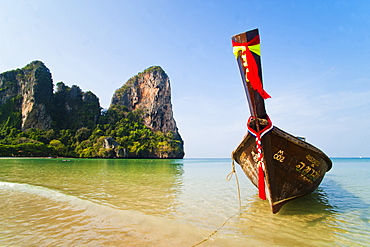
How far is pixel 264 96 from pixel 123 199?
214 inches

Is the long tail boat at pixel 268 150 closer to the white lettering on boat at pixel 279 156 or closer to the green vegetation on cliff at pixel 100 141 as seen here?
the white lettering on boat at pixel 279 156

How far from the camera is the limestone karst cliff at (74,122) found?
76875 millimetres

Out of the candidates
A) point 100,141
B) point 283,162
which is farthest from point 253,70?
point 100,141

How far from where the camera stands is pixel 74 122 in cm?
9494

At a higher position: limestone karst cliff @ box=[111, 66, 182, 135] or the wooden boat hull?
limestone karst cliff @ box=[111, 66, 182, 135]

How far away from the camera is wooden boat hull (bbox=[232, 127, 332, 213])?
4.62 metres

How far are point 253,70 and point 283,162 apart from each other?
261 cm

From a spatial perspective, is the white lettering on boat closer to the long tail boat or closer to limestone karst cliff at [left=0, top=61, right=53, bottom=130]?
the long tail boat

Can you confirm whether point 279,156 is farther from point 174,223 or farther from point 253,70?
point 174,223

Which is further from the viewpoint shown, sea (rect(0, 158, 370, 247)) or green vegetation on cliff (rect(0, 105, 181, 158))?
green vegetation on cliff (rect(0, 105, 181, 158))

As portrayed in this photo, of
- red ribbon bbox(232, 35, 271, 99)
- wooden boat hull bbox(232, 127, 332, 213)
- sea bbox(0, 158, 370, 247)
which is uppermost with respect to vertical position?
red ribbon bbox(232, 35, 271, 99)

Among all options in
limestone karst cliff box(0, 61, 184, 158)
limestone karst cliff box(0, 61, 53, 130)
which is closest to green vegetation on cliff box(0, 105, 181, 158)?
limestone karst cliff box(0, 61, 184, 158)

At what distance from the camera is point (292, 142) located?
4773mm

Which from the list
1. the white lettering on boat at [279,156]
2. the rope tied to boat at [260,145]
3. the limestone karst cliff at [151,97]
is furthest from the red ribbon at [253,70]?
the limestone karst cliff at [151,97]
